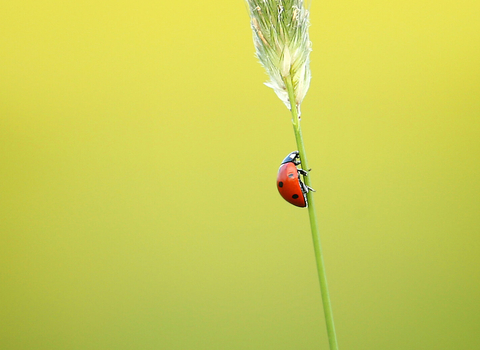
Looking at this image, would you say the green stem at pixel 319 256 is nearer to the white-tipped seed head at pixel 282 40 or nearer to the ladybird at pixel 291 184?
the white-tipped seed head at pixel 282 40

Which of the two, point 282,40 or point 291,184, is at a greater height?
point 282,40

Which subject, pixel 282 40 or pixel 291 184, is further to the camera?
pixel 291 184

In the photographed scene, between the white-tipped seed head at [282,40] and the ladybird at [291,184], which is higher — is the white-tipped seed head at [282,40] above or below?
above

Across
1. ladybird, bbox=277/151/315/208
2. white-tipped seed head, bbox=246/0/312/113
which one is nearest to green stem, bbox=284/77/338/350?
white-tipped seed head, bbox=246/0/312/113

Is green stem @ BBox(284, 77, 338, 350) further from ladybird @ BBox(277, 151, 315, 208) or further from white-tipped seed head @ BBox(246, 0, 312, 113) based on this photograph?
ladybird @ BBox(277, 151, 315, 208)

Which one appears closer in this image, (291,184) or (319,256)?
(319,256)

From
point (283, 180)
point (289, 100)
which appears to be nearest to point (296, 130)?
point (289, 100)

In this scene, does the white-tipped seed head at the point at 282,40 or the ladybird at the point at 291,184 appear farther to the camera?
the ladybird at the point at 291,184

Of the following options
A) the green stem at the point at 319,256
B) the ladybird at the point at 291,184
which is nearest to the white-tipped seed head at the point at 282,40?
the green stem at the point at 319,256
